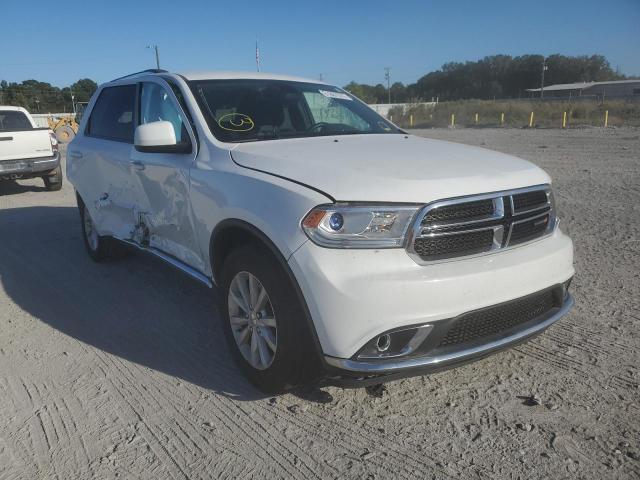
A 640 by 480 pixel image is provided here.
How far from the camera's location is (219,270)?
327cm

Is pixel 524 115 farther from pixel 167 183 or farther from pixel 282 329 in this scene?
pixel 282 329

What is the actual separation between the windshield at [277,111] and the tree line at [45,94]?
75.8 metres

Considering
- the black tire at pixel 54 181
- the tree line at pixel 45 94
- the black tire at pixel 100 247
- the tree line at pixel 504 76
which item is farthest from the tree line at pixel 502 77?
the black tire at pixel 100 247

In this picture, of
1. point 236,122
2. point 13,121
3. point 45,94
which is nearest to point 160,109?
point 236,122

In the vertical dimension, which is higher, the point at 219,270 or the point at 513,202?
the point at 513,202

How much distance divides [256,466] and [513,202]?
181cm

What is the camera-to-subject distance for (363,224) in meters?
2.41

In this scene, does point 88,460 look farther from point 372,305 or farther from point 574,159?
point 574,159

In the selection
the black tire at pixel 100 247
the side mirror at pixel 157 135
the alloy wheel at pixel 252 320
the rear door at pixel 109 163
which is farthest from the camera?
the black tire at pixel 100 247

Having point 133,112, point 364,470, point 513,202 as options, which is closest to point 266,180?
point 513,202

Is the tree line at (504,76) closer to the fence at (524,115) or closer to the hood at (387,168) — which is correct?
the fence at (524,115)

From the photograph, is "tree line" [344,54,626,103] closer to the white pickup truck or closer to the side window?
the white pickup truck

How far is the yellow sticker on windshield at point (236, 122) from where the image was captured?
349cm

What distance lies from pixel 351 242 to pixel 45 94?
287 ft
